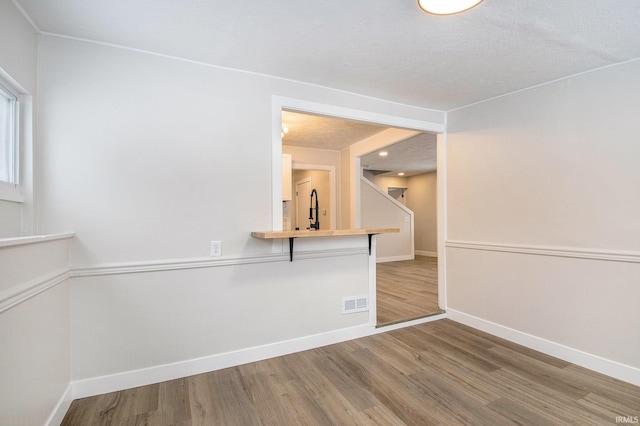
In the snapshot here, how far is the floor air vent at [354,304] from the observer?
2736 mm

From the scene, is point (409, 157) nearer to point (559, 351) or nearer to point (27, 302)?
point (559, 351)

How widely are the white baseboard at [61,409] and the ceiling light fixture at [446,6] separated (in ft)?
9.43

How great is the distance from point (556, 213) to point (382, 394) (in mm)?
2048

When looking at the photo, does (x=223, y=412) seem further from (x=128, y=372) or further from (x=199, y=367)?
(x=128, y=372)

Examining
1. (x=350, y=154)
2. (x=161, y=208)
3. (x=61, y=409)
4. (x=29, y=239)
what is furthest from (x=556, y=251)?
(x=61, y=409)

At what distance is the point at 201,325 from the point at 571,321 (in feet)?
9.56

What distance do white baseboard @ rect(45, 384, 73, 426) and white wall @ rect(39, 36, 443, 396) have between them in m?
0.09

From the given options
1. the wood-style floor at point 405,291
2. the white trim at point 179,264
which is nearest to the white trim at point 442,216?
the wood-style floor at point 405,291

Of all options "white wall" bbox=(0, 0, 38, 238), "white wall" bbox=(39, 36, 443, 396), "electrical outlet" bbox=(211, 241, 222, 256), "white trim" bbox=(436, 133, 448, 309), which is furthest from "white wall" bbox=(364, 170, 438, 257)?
"white wall" bbox=(0, 0, 38, 238)

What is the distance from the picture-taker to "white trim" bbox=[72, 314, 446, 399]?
190 cm

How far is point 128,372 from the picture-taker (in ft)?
6.48

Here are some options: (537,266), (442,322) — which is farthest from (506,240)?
(442,322)

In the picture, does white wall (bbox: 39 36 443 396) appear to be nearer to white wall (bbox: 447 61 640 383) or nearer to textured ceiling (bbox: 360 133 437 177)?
white wall (bbox: 447 61 640 383)

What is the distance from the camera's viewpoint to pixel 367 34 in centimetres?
182
